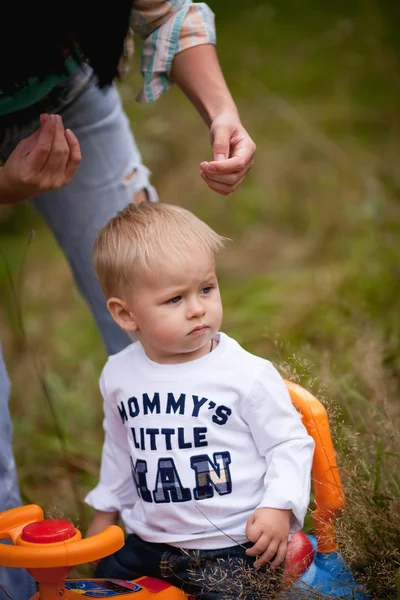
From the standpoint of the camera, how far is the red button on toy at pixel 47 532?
4.79 feet

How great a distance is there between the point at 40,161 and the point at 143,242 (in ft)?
0.88

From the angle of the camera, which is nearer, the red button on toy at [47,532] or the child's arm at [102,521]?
the red button on toy at [47,532]

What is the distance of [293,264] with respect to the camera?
14.0ft

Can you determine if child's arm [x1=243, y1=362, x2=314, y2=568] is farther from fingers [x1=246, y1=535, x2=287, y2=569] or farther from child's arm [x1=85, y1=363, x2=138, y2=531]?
child's arm [x1=85, y1=363, x2=138, y2=531]

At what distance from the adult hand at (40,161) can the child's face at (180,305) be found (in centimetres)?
29

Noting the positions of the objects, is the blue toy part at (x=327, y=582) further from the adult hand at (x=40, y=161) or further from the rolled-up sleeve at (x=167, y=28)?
the rolled-up sleeve at (x=167, y=28)

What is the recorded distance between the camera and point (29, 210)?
5152mm

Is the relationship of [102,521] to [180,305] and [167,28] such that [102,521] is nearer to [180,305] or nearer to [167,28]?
[180,305]

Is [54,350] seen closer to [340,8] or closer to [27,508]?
[27,508]

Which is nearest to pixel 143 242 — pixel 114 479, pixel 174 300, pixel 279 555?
pixel 174 300

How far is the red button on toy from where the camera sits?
1461mm

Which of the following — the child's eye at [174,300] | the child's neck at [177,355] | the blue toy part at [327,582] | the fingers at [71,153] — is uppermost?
the fingers at [71,153]

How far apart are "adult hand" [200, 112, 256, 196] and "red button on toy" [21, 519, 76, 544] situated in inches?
29.3

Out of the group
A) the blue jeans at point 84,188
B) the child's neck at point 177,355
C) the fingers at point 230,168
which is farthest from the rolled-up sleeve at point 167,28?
the child's neck at point 177,355
